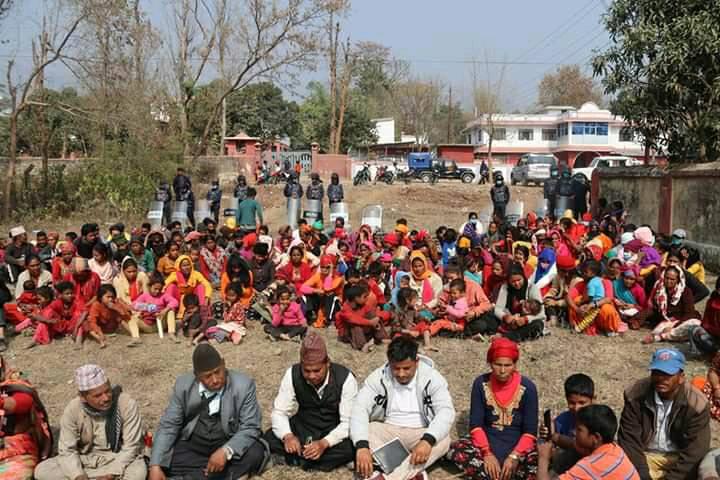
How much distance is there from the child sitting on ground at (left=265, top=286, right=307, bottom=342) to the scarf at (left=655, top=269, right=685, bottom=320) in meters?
3.91

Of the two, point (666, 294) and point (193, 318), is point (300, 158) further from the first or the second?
point (666, 294)

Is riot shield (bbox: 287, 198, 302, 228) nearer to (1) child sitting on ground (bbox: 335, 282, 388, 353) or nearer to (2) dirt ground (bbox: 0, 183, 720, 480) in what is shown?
(2) dirt ground (bbox: 0, 183, 720, 480)

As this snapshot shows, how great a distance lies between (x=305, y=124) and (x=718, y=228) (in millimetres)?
35189

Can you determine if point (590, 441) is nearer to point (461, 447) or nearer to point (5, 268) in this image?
point (461, 447)

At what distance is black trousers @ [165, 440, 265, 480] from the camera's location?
4.07m

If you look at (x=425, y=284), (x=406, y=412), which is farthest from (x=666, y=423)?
(x=425, y=284)

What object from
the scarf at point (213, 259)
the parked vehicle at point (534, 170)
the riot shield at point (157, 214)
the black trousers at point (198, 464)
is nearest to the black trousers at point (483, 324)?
the black trousers at point (198, 464)

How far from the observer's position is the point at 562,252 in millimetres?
8234

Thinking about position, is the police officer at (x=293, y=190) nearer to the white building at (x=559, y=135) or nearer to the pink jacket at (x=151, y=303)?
the pink jacket at (x=151, y=303)

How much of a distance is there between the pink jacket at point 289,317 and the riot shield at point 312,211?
6977 mm

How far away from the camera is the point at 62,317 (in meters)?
7.33

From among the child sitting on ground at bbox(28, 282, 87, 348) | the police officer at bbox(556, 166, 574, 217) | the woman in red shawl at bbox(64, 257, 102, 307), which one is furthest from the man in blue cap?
the police officer at bbox(556, 166, 574, 217)

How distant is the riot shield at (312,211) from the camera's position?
14188mm

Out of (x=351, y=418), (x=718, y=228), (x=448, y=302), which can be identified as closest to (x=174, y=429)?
(x=351, y=418)
